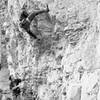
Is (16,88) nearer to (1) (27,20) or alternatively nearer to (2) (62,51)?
(1) (27,20)

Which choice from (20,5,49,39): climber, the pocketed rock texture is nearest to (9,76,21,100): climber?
the pocketed rock texture

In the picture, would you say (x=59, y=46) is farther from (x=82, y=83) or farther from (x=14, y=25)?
(x=14, y=25)

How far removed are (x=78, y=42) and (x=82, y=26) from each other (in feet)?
1.54

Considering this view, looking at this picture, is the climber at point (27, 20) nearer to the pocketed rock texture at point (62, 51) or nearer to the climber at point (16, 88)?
the pocketed rock texture at point (62, 51)

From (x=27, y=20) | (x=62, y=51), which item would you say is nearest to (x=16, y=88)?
(x=27, y=20)

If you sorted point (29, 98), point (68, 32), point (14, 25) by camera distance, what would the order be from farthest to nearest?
point (14, 25) < point (29, 98) < point (68, 32)

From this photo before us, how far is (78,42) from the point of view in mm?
8328

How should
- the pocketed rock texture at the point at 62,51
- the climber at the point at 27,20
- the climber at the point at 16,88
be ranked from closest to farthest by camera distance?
the pocketed rock texture at the point at 62,51
the climber at the point at 27,20
the climber at the point at 16,88

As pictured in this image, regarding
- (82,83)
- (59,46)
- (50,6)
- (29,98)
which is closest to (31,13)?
(50,6)

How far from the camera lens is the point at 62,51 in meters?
9.03

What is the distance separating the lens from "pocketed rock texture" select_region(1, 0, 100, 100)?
7293 mm

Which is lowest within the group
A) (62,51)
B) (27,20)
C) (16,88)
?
(16,88)

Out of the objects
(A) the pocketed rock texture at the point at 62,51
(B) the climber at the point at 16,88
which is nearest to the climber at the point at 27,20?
(A) the pocketed rock texture at the point at 62,51

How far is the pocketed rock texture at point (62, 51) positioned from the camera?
729cm
